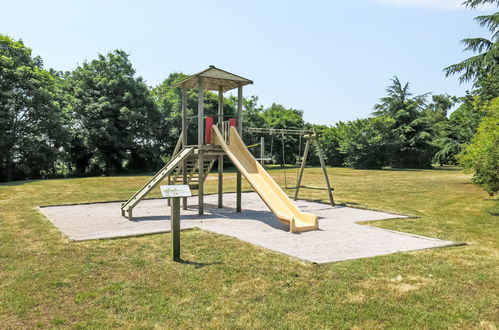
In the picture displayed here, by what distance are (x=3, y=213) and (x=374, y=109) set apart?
40.8 meters

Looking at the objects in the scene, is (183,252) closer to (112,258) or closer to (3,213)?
(112,258)

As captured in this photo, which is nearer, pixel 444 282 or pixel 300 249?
pixel 444 282

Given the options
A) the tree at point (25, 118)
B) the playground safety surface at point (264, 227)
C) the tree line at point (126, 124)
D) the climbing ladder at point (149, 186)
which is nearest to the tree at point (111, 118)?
the tree line at point (126, 124)

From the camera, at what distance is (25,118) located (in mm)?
26953

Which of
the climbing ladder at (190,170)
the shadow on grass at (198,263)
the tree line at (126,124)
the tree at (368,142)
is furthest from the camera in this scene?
the tree at (368,142)

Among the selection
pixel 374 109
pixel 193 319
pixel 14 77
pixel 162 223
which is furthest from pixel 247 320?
pixel 374 109

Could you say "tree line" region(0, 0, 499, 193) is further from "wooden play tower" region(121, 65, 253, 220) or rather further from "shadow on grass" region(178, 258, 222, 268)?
"shadow on grass" region(178, 258, 222, 268)

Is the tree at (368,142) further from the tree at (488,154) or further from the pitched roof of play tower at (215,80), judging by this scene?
the pitched roof of play tower at (215,80)

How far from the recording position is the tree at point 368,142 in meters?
37.0

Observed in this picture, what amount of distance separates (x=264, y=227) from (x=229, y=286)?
3821 mm

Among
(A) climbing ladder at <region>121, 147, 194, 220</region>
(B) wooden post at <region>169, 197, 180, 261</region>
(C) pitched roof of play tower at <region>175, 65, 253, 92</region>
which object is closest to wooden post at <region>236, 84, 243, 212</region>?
(C) pitched roof of play tower at <region>175, 65, 253, 92</region>

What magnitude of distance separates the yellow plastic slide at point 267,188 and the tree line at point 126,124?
8178 mm

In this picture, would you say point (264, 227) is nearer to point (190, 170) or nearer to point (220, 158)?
point (220, 158)

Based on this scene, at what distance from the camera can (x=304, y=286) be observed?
445cm
